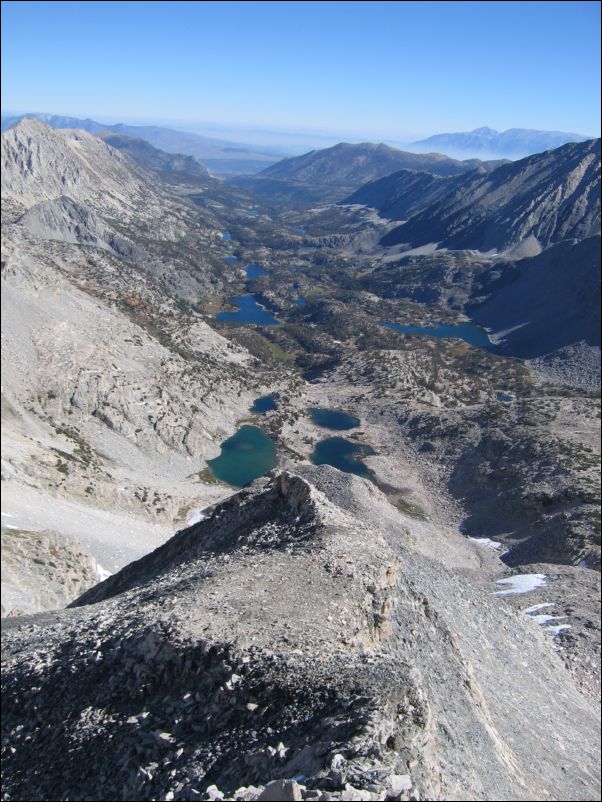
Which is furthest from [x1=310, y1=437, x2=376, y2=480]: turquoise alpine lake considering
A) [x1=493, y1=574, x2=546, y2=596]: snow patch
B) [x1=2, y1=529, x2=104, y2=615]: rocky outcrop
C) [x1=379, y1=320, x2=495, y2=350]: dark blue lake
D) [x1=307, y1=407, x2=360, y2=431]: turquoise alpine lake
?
[x1=379, y1=320, x2=495, y2=350]: dark blue lake

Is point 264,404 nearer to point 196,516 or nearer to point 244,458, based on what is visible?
point 244,458

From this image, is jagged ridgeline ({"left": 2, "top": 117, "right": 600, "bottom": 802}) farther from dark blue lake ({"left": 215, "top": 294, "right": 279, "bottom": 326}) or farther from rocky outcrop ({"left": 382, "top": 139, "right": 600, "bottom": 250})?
rocky outcrop ({"left": 382, "top": 139, "right": 600, "bottom": 250})

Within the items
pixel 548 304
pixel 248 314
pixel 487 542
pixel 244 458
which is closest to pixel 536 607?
pixel 487 542

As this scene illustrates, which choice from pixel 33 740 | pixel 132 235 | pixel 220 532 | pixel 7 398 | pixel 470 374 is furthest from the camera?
pixel 132 235

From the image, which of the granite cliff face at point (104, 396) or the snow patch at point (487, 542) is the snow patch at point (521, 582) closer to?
the snow patch at point (487, 542)

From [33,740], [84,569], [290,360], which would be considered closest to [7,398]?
[84,569]

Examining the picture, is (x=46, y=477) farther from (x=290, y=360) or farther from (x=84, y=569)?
(x=290, y=360)
